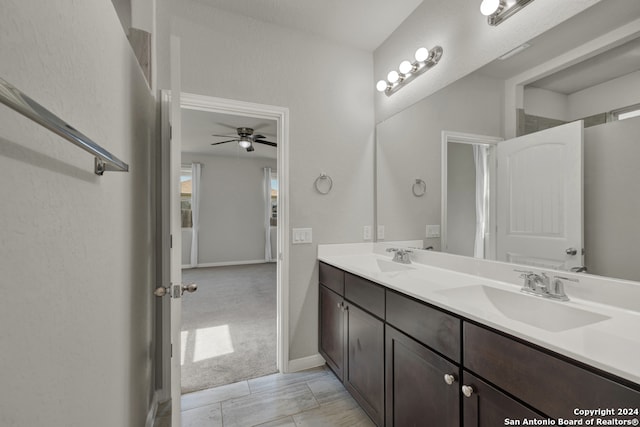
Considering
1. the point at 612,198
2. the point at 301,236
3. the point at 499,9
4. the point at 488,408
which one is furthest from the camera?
the point at 301,236

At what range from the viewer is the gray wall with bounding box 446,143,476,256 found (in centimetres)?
164

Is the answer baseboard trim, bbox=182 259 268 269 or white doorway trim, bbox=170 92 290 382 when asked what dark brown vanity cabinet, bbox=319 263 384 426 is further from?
baseboard trim, bbox=182 259 268 269

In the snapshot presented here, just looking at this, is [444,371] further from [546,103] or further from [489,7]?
[489,7]

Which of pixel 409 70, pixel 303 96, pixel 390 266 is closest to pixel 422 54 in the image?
pixel 409 70

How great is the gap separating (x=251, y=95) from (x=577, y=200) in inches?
78.2

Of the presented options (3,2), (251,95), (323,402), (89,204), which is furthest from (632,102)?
(323,402)

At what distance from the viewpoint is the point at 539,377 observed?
0.77 m

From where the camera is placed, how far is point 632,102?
0.99m

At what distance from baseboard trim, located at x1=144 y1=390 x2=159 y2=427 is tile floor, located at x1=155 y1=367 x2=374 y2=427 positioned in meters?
Answer: 0.04

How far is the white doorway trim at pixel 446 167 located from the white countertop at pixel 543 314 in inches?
8.4

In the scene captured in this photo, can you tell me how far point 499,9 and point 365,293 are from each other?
64.7 inches

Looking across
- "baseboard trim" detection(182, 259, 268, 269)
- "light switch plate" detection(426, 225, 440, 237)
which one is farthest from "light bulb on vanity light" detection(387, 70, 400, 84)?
"baseboard trim" detection(182, 259, 268, 269)

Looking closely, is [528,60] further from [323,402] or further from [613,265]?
[323,402]

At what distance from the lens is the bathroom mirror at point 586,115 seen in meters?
1.00
